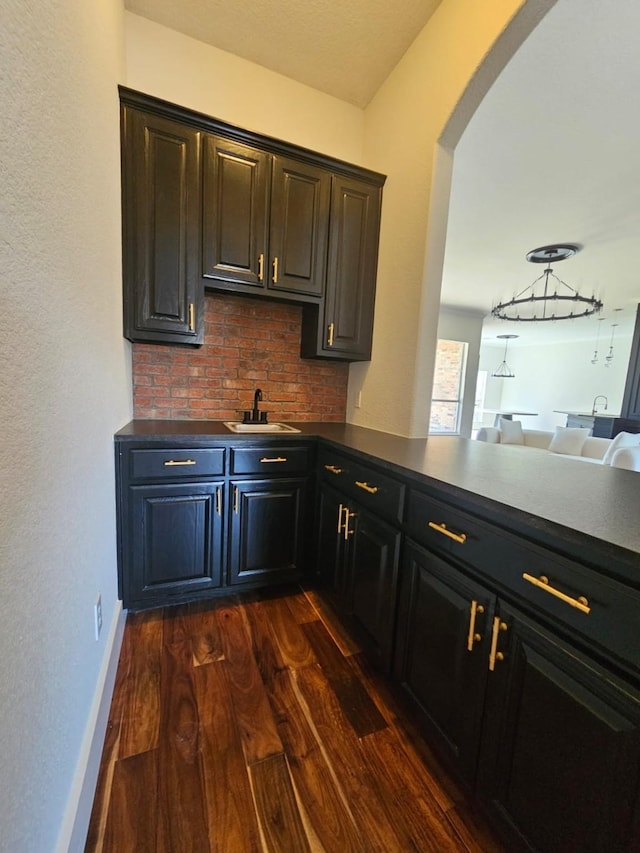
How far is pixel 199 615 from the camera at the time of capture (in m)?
1.87

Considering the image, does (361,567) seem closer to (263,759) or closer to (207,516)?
(263,759)

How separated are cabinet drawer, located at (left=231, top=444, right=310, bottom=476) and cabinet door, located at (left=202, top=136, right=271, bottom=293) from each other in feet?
3.12

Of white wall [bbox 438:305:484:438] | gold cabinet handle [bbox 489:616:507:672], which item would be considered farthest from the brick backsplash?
white wall [bbox 438:305:484:438]

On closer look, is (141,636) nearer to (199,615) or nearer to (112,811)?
(199,615)

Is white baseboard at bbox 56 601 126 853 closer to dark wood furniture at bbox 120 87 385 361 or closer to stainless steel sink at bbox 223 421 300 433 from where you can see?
stainless steel sink at bbox 223 421 300 433

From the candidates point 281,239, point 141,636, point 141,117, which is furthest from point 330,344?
point 141,636

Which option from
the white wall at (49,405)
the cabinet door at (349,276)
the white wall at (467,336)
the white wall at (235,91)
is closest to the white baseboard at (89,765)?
the white wall at (49,405)

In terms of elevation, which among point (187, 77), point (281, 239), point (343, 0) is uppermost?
point (343, 0)

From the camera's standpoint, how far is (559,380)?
367 inches

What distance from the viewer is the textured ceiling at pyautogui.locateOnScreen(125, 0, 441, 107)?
185cm

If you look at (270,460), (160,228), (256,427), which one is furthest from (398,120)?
(270,460)

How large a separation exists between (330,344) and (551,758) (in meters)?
2.07

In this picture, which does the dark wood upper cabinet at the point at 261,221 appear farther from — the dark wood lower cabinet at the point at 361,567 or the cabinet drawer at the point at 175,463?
the dark wood lower cabinet at the point at 361,567

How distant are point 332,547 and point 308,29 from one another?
2.80 m
